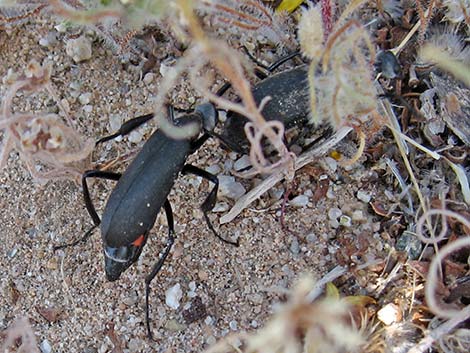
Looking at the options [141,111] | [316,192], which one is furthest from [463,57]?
[141,111]

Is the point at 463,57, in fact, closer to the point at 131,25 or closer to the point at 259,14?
the point at 259,14

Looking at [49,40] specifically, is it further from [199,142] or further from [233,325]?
[233,325]

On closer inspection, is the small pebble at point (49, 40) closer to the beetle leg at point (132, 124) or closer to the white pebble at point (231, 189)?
→ the beetle leg at point (132, 124)

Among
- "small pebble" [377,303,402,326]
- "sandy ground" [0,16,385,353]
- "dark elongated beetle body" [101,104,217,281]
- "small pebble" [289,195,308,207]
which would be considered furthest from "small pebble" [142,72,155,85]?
"small pebble" [377,303,402,326]

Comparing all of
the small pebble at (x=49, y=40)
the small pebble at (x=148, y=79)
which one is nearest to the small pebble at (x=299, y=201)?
the small pebble at (x=148, y=79)

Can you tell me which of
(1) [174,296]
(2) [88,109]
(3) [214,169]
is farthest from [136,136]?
(1) [174,296]
